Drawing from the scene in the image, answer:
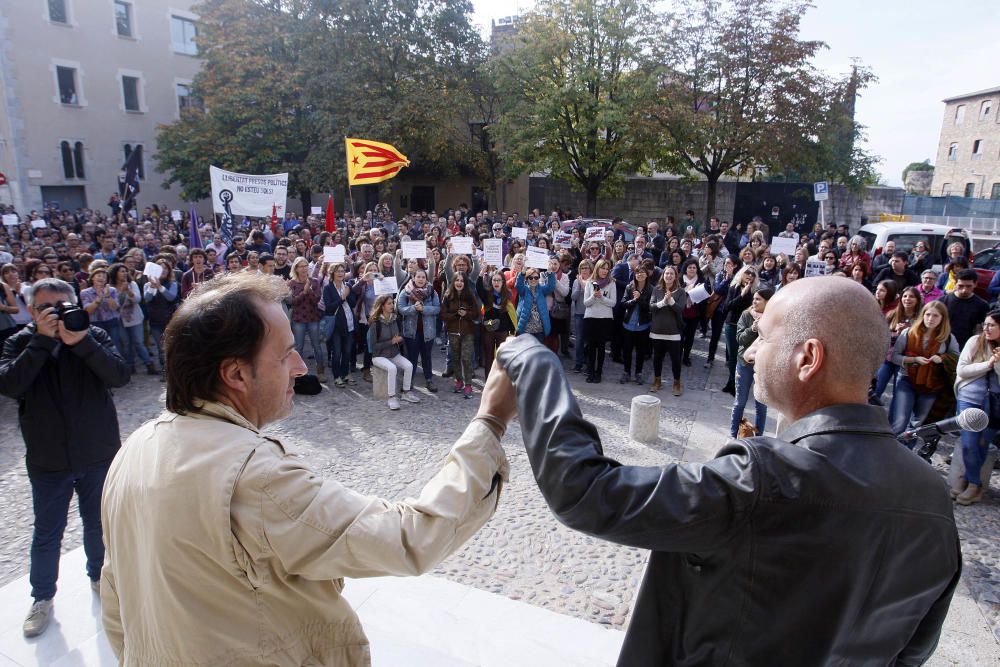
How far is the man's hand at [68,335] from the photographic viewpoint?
3.43 meters

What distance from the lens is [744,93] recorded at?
66.6 feet

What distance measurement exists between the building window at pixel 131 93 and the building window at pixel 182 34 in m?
2.86

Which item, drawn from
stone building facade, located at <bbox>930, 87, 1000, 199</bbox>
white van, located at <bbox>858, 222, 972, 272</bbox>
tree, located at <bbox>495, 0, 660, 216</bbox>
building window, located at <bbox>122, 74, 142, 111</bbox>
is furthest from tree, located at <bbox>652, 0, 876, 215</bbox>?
stone building facade, located at <bbox>930, 87, 1000, 199</bbox>

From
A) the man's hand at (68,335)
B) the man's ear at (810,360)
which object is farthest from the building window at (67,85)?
the man's ear at (810,360)

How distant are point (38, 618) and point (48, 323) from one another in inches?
68.1

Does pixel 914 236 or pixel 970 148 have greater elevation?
pixel 970 148

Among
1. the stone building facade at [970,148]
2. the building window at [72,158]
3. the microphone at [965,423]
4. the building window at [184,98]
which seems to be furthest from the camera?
the stone building facade at [970,148]

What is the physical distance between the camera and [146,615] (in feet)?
4.83

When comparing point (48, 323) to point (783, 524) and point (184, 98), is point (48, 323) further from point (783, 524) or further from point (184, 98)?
point (184, 98)

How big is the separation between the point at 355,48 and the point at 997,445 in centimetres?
2435

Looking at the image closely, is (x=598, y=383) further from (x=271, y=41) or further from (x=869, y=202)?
(x=869, y=202)

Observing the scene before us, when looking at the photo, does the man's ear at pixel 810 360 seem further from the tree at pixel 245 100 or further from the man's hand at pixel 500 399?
the tree at pixel 245 100

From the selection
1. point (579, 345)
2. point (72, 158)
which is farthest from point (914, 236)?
point (72, 158)

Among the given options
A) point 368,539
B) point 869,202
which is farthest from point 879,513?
point 869,202
